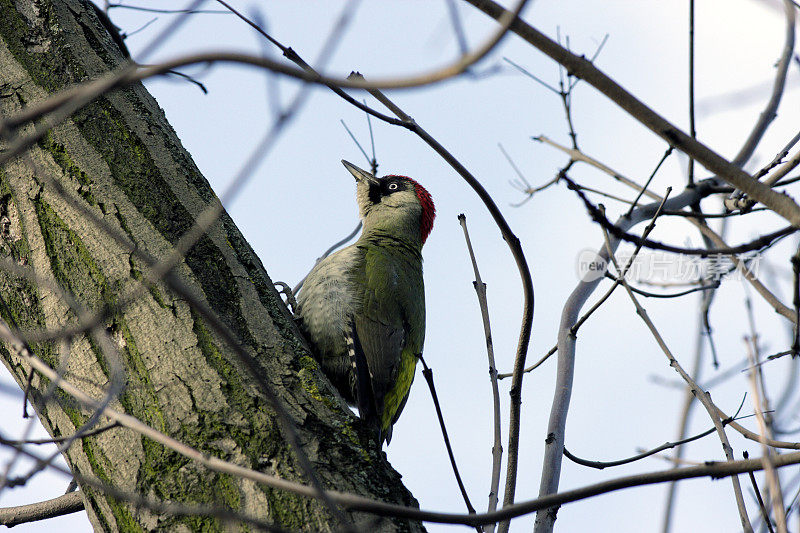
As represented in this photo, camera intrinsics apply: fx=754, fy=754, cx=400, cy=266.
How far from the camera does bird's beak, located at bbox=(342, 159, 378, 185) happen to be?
5.43 meters

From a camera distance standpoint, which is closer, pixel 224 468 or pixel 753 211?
pixel 224 468

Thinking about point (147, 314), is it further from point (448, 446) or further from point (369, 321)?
point (369, 321)

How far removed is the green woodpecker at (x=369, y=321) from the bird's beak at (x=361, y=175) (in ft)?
2.36

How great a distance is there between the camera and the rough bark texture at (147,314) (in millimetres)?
1949

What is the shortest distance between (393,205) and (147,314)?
10.9 feet

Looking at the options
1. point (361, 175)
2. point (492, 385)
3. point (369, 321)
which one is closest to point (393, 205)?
point (361, 175)

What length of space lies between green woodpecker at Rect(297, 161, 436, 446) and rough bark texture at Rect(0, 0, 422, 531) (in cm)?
124

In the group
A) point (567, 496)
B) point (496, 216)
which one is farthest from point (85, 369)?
point (567, 496)

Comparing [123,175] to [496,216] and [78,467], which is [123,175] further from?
[496,216]

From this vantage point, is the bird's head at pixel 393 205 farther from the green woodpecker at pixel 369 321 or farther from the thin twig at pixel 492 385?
the thin twig at pixel 492 385

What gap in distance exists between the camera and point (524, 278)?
7.22ft

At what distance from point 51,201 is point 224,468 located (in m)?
1.25

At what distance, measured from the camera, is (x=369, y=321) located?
4.02 metres

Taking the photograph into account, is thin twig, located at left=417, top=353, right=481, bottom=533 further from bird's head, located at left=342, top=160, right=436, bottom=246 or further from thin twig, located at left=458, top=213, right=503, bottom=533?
bird's head, located at left=342, top=160, right=436, bottom=246
